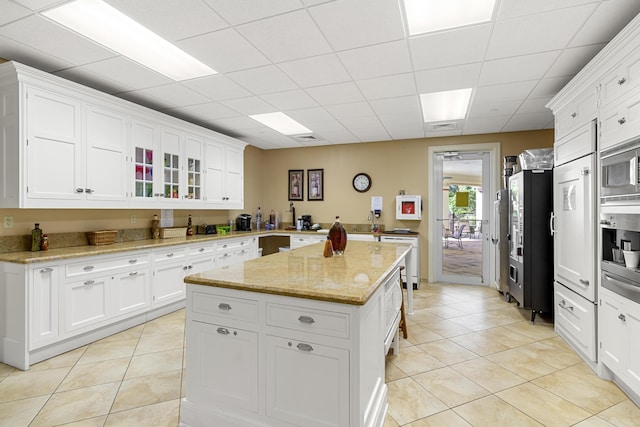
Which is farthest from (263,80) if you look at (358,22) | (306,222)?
(306,222)

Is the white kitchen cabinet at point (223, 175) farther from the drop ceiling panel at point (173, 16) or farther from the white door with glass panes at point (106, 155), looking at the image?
the drop ceiling panel at point (173, 16)

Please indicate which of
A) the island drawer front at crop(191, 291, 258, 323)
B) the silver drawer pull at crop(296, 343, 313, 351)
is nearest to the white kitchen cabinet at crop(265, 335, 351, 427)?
the silver drawer pull at crop(296, 343, 313, 351)

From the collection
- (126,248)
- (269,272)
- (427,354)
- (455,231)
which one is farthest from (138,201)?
(455,231)

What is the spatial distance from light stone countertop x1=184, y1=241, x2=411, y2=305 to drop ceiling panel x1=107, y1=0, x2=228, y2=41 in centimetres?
168

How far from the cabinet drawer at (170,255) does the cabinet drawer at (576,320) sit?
4.13 m

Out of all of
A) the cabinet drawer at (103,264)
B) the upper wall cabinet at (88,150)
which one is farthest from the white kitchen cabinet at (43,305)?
the upper wall cabinet at (88,150)

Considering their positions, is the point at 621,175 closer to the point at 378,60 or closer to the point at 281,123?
the point at 378,60

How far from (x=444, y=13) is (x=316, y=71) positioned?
3.87 feet

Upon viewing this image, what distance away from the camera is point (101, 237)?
343cm

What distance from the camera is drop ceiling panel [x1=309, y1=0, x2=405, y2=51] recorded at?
2.02m

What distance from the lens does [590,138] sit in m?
2.53

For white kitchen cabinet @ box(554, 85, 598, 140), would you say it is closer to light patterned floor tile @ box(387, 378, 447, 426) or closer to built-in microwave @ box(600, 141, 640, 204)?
built-in microwave @ box(600, 141, 640, 204)

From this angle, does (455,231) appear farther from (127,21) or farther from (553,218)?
(127,21)

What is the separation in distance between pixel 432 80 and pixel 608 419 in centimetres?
289
